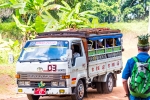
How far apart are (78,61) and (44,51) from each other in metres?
1.07

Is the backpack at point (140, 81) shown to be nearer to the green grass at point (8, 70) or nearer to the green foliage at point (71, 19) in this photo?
the green grass at point (8, 70)

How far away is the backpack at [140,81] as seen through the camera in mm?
5461

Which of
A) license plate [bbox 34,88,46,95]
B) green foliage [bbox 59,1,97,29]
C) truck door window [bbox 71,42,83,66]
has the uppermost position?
green foliage [bbox 59,1,97,29]

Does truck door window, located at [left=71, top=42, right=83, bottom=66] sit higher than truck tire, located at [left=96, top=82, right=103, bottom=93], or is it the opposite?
truck door window, located at [left=71, top=42, right=83, bottom=66]

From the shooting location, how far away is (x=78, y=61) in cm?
1153

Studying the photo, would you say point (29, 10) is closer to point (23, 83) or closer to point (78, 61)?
point (78, 61)

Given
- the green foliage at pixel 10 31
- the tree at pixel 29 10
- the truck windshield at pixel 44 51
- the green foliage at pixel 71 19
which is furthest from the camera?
the green foliage at pixel 10 31

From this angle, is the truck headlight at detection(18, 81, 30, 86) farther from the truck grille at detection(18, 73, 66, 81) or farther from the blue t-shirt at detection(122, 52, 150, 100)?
the blue t-shirt at detection(122, 52, 150, 100)

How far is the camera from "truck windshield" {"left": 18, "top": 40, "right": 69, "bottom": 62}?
11133 mm

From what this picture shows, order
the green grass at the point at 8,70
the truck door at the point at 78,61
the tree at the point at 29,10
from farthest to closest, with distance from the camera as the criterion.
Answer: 1. the tree at the point at 29,10
2. the green grass at the point at 8,70
3. the truck door at the point at 78,61

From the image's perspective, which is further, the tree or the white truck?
the tree

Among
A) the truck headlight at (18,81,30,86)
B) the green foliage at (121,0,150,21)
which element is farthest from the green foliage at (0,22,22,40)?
the truck headlight at (18,81,30,86)

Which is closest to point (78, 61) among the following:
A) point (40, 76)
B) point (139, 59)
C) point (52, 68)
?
point (52, 68)

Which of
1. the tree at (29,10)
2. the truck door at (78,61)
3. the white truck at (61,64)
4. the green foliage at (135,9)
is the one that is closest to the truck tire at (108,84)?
the white truck at (61,64)
